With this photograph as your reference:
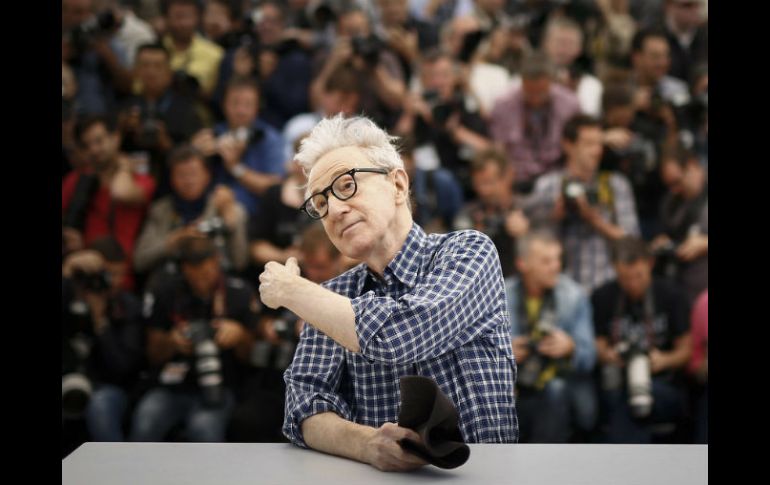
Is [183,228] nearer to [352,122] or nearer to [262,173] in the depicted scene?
[262,173]

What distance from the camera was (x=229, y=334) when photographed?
455 cm

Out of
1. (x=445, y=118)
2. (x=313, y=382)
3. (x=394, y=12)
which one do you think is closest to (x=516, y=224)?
(x=445, y=118)

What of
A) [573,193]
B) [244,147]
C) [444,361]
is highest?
[244,147]

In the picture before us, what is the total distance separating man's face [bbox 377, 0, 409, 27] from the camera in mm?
5160

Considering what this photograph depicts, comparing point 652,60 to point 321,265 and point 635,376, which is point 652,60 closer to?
point 635,376

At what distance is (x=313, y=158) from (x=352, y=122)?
128 millimetres

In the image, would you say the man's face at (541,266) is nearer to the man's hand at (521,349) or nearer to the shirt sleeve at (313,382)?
the man's hand at (521,349)

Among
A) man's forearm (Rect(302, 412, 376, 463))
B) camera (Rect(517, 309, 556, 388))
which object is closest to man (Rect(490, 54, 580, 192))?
camera (Rect(517, 309, 556, 388))

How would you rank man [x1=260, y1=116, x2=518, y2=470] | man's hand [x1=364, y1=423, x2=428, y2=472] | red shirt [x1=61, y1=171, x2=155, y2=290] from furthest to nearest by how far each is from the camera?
1. red shirt [x1=61, y1=171, x2=155, y2=290]
2. man [x1=260, y1=116, x2=518, y2=470]
3. man's hand [x1=364, y1=423, x2=428, y2=472]

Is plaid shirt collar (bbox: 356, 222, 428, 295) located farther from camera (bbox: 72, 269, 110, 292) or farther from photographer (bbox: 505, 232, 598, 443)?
camera (bbox: 72, 269, 110, 292)

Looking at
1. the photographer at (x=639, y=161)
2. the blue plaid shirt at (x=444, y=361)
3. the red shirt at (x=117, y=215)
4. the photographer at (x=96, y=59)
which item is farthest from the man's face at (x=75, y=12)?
the blue plaid shirt at (x=444, y=361)

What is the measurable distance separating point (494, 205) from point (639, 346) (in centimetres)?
93

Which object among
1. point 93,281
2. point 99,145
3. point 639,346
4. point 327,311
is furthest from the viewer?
point 99,145

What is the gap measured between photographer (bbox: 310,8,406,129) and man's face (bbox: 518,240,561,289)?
3.11 ft
